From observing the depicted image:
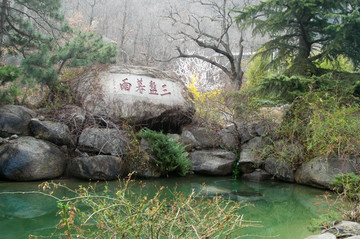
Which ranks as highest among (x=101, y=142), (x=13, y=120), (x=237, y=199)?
(x=13, y=120)

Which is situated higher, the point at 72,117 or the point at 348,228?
the point at 72,117

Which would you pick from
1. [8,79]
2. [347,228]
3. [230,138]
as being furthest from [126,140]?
[347,228]

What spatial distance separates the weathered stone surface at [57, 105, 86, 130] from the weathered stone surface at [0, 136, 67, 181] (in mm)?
684

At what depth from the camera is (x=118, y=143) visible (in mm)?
5676

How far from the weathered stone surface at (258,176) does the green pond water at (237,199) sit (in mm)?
246

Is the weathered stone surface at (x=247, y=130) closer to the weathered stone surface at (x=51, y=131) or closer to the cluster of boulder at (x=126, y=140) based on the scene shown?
the cluster of boulder at (x=126, y=140)

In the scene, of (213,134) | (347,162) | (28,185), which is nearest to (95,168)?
(28,185)

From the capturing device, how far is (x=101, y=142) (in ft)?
18.3

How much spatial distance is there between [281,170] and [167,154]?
→ 223cm

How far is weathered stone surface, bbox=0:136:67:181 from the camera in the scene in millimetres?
4898

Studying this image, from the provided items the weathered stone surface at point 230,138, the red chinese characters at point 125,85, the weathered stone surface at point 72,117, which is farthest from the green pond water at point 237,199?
the red chinese characters at point 125,85

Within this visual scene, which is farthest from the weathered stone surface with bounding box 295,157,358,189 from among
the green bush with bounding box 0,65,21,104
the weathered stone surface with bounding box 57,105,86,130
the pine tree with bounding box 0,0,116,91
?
the green bush with bounding box 0,65,21,104

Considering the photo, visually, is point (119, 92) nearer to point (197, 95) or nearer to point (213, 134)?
point (213, 134)

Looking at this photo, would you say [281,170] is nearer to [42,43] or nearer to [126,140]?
[126,140]
